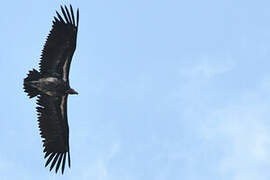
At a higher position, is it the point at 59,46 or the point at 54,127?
the point at 59,46

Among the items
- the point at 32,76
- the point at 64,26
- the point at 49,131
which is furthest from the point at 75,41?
the point at 49,131

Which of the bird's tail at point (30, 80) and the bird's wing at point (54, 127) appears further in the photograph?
the bird's wing at point (54, 127)

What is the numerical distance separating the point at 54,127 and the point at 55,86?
218 centimetres

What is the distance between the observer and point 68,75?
26.9 metres

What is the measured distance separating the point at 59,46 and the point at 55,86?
6.36 ft

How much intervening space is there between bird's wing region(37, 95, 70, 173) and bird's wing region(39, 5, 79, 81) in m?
1.57

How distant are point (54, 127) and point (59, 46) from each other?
4.11 meters

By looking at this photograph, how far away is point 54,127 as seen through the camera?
27.4m

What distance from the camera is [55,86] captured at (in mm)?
26516

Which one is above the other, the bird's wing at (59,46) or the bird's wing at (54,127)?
the bird's wing at (59,46)

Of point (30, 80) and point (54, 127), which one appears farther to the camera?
point (54, 127)

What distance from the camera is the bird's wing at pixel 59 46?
2559cm

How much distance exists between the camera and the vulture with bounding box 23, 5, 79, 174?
25.6 metres

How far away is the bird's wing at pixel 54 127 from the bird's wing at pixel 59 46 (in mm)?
1572
